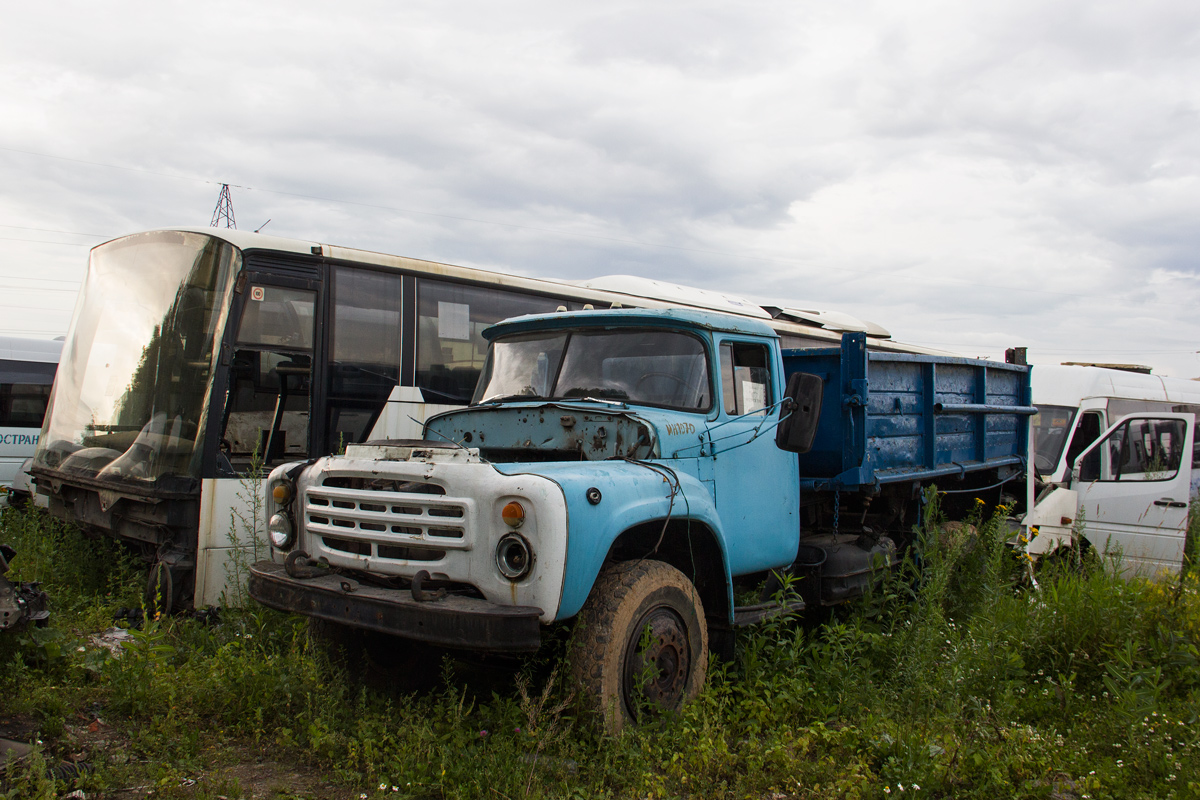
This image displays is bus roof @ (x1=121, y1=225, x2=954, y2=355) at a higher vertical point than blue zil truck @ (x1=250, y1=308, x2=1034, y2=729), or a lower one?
higher

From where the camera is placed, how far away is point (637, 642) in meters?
3.72

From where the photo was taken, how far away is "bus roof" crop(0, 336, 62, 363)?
1320cm

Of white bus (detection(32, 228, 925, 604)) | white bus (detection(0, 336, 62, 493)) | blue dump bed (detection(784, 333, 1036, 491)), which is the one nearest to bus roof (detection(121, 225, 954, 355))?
white bus (detection(32, 228, 925, 604))

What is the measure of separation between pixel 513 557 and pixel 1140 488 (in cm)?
735

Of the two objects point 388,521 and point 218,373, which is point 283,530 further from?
point 218,373

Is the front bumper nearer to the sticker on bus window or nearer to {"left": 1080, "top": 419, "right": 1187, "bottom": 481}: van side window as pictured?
the sticker on bus window

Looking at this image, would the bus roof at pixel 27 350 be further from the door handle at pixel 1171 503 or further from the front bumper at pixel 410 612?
the door handle at pixel 1171 503

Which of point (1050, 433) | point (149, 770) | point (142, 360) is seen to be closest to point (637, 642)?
point (149, 770)

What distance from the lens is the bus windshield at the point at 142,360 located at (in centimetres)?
626

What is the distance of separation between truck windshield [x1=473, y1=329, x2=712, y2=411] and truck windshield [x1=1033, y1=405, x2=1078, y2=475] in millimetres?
6013

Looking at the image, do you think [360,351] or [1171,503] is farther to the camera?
[1171,503]

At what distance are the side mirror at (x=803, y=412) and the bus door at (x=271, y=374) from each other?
4.14 m

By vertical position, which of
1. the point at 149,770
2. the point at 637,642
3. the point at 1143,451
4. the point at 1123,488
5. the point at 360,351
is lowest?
the point at 149,770

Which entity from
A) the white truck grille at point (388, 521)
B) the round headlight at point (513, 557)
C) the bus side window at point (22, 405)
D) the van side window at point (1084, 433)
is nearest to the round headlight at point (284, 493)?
the white truck grille at point (388, 521)
